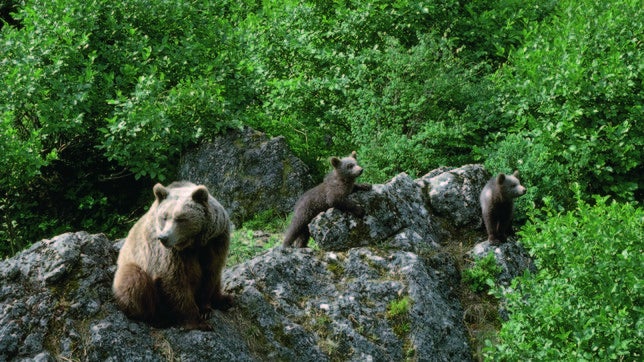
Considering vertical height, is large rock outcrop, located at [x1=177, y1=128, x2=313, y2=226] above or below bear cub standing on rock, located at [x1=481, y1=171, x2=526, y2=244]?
below

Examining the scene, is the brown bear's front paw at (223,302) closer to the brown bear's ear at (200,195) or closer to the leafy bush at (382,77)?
the brown bear's ear at (200,195)

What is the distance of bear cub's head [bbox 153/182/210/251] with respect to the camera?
4.89m

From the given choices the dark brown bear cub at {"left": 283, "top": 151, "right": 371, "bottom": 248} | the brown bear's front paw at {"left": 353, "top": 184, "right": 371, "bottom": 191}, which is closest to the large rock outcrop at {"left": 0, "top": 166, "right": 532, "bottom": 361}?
the brown bear's front paw at {"left": 353, "top": 184, "right": 371, "bottom": 191}

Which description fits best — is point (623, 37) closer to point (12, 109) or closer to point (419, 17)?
point (419, 17)

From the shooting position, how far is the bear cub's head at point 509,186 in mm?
8102

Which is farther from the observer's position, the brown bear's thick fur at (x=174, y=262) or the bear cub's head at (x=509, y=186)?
the bear cub's head at (x=509, y=186)

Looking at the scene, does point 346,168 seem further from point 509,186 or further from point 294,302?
point 294,302

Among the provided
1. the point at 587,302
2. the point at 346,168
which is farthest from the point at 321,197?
the point at 587,302

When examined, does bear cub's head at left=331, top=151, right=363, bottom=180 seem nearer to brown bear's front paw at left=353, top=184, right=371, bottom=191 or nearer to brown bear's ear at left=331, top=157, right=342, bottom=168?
brown bear's ear at left=331, top=157, right=342, bottom=168

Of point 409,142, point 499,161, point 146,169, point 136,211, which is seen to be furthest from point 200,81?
point 499,161

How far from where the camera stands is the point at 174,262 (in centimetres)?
507

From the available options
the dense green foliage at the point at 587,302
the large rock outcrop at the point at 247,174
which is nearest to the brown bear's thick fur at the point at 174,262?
the dense green foliage at the point at 587,302

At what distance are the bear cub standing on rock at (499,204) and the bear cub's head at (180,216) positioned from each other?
3739 millimetres

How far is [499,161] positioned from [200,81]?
470cm
